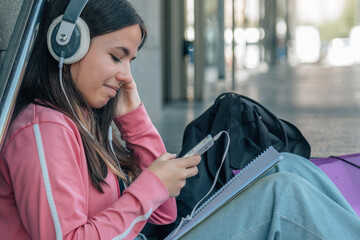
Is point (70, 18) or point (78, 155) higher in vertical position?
point (70, 18)

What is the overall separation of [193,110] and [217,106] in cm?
426

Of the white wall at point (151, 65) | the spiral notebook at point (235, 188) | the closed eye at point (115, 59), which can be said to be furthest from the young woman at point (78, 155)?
the white wall at point (151, 65)

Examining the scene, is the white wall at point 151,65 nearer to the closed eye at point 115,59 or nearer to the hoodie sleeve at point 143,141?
the hoodie sleeve at point 143,141

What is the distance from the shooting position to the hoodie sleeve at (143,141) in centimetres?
215

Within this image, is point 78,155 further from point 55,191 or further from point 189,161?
point 189,161

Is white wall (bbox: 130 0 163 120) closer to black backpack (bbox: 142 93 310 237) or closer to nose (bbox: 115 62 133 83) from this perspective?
black backpack (bbox: 142 93 310 237)

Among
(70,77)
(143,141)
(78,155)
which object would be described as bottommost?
(143,141)

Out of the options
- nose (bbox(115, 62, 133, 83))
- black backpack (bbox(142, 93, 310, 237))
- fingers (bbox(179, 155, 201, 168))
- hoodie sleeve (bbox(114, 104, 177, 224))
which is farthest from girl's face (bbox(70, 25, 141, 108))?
black backpack (bbox(142, 93, 310, 237))

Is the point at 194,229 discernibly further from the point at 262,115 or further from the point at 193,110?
the point at 193,110

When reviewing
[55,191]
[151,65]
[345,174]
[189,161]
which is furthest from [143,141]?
[151,65]

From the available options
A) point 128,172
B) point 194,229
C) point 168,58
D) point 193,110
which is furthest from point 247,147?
point 168,58

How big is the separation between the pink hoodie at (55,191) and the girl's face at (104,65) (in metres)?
0.15

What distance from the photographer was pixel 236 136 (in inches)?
109

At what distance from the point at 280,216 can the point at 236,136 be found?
104 cm
